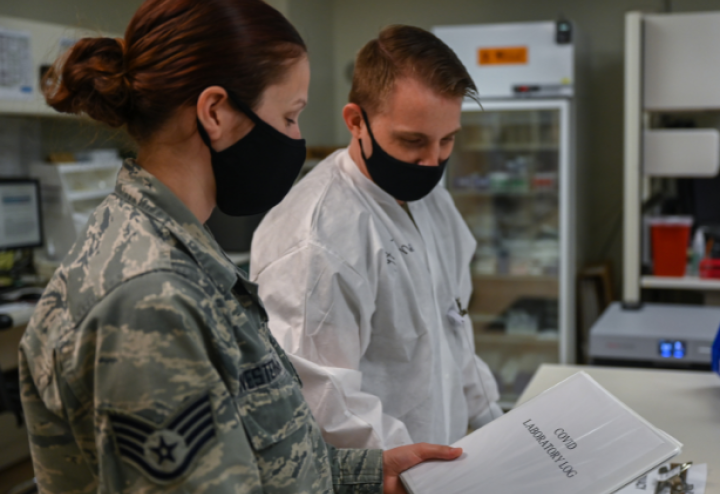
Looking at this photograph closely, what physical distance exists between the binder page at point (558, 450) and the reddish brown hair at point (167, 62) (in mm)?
600

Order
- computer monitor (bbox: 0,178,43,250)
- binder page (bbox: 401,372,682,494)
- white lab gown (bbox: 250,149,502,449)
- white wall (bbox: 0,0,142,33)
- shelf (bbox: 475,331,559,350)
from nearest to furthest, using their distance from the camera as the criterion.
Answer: binder page (bbox: 401,372,682,494)
white lab gown (bbox: 250,149,502,449)
computer monitor (bbox: 0,178,43,250)
white wall (bbox: 0,0,142,33)
shelf (bbox: 475,331,559,350)

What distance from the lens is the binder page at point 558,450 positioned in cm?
87

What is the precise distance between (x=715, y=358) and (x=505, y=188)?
2.24 metres

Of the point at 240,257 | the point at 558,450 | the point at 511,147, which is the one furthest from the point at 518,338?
the point at 558,450

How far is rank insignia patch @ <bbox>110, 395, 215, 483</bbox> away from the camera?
1.92 ft

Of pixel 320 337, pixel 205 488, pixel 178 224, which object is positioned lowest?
pixel 320 337

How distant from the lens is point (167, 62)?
0.70m

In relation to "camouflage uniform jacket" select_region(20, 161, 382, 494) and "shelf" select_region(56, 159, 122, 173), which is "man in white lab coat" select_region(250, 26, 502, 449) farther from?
"shelf" select_region(56, 159, 122, 173)

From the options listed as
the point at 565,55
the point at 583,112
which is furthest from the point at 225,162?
the point at 583,112

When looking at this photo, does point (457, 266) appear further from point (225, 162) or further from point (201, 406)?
point (201, 406)

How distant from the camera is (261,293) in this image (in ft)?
3.82

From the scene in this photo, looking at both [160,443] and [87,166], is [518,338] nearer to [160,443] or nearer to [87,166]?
[87,166]

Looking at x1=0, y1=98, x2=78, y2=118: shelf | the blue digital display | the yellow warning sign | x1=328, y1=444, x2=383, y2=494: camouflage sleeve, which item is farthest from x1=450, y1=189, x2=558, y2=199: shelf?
x1=328, y1=444, x2=383, y2=494: camouflage sleeve

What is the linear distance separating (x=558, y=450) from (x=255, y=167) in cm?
57
